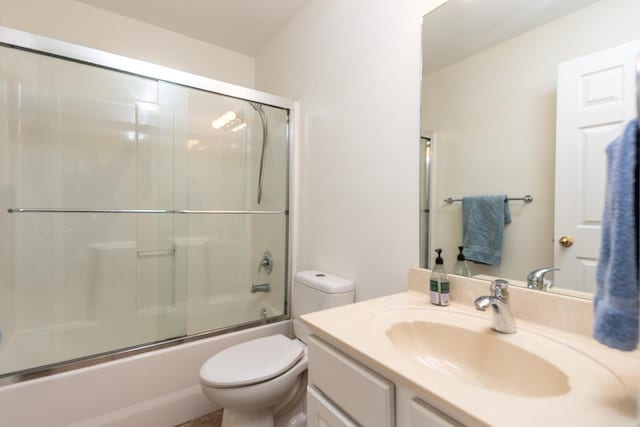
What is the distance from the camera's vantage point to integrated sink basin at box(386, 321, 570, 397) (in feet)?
2.12

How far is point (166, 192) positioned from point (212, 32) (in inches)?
51.8

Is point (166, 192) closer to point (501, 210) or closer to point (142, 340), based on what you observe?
point (142, 340)

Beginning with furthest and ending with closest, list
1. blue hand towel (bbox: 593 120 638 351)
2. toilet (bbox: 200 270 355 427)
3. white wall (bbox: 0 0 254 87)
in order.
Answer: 1. white wall (bbox: 0 0 254 87)
2. toilet (bbox: 200 270 355 427)
3. blue hand towel (bbox: 593 120 638 351)

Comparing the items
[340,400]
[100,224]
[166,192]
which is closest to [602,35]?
[340,400]

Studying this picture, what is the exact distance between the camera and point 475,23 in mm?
1069

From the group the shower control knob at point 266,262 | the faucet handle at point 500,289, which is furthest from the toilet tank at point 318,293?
the faucet handle at point 500,289

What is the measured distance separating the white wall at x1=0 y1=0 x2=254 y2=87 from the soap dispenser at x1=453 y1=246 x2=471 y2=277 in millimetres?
2307

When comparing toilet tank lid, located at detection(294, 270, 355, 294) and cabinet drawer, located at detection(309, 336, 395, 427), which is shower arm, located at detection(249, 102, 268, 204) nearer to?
toilet tank lid, located at detection(294, 270, 355, 294)

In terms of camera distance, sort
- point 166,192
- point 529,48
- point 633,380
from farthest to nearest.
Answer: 1. point 166,192
2. point 529,48
3. point 633,380

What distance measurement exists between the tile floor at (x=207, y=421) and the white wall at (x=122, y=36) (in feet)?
7.77

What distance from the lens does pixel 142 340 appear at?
1582 millimetres

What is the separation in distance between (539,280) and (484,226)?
24 centimetres

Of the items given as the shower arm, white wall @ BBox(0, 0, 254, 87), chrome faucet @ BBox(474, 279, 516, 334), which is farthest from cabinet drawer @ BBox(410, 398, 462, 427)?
white wall @ BBox(0, 0, 254, 87)

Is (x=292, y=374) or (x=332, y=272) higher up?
(x=332, y=272)
